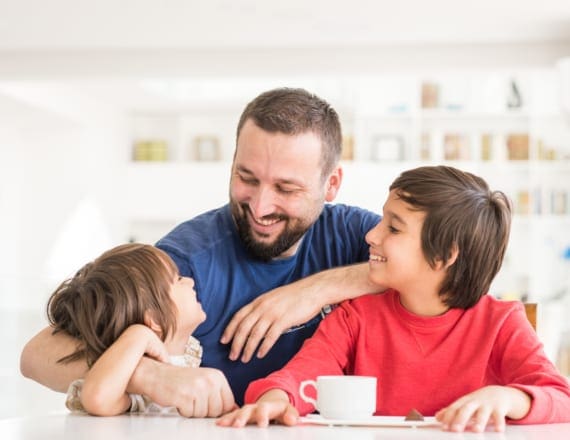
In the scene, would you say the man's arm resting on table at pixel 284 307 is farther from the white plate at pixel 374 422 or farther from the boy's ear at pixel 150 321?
the white plate at pixel 374 422

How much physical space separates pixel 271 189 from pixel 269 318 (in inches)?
11.6

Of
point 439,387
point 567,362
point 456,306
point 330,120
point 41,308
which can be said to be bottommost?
point 567,362

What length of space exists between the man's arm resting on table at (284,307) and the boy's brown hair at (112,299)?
0.77 ft

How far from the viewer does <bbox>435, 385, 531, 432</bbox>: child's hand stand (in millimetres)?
1242

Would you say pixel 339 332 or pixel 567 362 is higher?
pixel 339 332

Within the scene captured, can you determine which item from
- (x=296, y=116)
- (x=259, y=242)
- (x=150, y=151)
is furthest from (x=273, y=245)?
(x=150, y=151)

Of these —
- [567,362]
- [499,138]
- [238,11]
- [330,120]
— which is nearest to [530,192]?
[499,138]

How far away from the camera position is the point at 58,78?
7145mm

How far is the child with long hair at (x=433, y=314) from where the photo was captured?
5.36 ft

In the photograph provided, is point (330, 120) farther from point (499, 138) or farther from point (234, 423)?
point (499, 138)

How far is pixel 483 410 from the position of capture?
4.14ft

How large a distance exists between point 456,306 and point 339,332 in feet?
0.70

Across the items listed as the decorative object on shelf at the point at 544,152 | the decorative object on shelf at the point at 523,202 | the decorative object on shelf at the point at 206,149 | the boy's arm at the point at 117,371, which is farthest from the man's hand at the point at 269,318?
the decorative object on shelf at the point at 206,149

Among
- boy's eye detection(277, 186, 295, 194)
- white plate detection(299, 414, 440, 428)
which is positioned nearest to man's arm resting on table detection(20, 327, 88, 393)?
white plate detection(299, 414, 440, 428)
